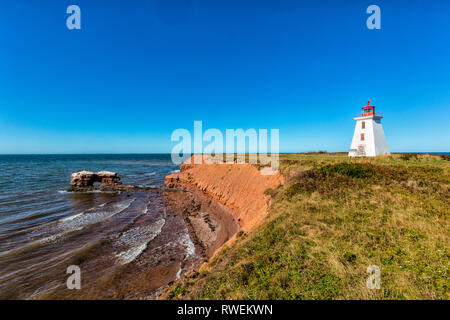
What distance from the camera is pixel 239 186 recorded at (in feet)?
71.1

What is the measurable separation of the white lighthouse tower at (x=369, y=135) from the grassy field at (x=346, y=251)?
1668 cm

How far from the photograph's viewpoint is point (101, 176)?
113 ft

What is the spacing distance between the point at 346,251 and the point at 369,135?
26.8m

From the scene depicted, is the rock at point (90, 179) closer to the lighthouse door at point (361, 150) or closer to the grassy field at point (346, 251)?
the grassy field at point (346, 251)

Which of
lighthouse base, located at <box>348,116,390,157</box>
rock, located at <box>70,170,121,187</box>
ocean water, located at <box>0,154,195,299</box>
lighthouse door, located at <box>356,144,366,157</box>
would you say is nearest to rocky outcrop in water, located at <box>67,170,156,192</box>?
rock, located at <box>70,170,121,187</box>

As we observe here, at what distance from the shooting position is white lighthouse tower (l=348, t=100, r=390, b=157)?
24859 millimetres

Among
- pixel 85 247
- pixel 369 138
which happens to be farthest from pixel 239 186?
pixel 369 138

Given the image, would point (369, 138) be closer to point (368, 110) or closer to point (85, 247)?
point (368, 110)

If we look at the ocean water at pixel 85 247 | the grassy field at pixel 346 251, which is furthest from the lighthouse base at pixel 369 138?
the ocean water at pixel 85 247

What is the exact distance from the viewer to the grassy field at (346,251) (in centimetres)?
459

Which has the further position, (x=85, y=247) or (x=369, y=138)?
(x=369, y=138)
